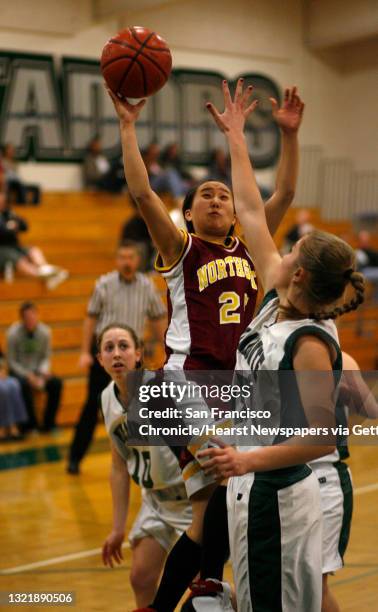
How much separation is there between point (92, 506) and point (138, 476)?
2933 millimetres

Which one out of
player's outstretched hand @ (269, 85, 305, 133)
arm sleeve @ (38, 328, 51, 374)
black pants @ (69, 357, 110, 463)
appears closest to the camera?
player's outstretched hand @ (269, 85, 305, 133)

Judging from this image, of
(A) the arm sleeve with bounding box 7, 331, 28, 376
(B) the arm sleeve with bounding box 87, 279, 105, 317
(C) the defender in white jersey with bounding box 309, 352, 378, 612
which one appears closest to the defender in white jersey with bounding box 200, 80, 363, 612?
(C) the defender in white jersey with bounding box 309, 352, 378, 612

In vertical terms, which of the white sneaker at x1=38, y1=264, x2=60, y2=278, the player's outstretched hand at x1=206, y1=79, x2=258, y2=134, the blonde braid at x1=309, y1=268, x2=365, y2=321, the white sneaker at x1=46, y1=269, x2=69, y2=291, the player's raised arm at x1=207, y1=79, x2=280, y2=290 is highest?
the player's outstretched hand at x1=206, y1=79, x2=258, y2=134

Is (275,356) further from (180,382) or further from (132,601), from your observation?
(132,601)

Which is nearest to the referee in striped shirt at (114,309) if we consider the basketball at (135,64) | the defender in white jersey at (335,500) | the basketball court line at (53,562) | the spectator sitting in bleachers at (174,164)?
the basketball court line at (53,562)

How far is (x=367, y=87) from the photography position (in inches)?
698

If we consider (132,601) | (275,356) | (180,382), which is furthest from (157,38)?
(132,601)

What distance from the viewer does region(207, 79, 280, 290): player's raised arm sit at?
10.5ft

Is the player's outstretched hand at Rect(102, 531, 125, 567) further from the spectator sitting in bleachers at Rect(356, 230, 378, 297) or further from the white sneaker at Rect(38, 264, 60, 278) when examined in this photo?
the spectator sitting in bleachers at Rect(356, 230, 378, 297)

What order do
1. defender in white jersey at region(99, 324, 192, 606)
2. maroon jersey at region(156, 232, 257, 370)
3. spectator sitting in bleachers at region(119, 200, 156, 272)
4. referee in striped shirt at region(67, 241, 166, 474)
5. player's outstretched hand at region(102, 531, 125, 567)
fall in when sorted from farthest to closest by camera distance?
1. spectator sitting in bleachers at region(119, 200, 156, 272)
2. referee in striped shirt at region(67, 241, 166, 474)
3. defender in white jersey at region(99, 324, 192, 606)
4. player's outstretched hand at region(102, 531, 125, 567)
5. maroon jersey at region(156, 232, 257, 370)

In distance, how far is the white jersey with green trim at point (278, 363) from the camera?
2.79 metres

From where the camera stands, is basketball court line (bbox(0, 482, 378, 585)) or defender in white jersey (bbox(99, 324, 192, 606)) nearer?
defender in white jersey (bbox(99, 324, 192, 606))

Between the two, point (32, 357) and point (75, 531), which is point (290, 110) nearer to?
point (75, 531)

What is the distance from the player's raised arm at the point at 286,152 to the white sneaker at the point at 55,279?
8151mm
